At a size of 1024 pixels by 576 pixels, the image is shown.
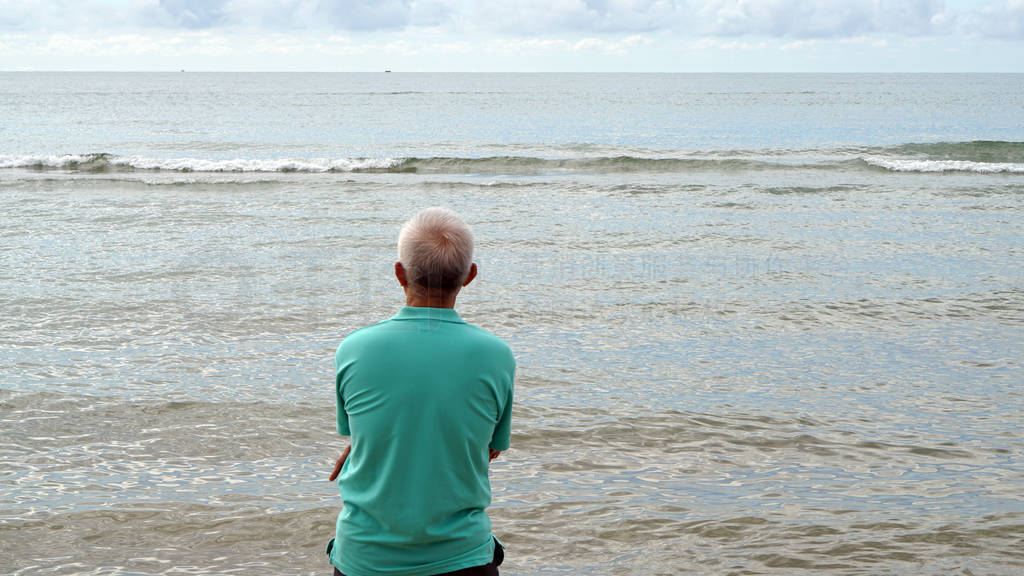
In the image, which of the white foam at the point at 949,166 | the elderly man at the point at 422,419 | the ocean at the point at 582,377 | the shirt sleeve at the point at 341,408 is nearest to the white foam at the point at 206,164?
the ocean at the point at 582,377

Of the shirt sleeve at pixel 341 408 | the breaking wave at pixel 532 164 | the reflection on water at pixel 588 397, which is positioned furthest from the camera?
the breaking wave at pixel 532 164

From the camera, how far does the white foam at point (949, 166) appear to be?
82.4 feet

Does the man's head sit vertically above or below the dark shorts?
above

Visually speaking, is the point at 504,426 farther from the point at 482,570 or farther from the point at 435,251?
the point at 435,251

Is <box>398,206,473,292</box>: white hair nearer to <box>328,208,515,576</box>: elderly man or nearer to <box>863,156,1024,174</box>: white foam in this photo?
<box>328,208,515,576</box>: elderly man

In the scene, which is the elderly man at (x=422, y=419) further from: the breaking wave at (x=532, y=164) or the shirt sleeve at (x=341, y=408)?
the breaking wave at (x=532, y=164)

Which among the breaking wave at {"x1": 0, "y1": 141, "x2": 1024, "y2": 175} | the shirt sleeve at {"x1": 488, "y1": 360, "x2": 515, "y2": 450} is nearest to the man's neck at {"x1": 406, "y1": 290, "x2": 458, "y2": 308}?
the shirt sleeve at {"x1": 488, "y1": 360, "x2": 515, "y2": 450}

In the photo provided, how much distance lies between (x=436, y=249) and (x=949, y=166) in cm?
2736

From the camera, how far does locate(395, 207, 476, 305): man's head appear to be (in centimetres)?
227

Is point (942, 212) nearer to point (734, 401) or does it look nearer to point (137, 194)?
point (734, 401)

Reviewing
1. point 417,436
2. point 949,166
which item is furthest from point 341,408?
point 949,166

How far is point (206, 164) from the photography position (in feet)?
92.7

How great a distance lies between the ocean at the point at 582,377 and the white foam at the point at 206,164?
7.94 m

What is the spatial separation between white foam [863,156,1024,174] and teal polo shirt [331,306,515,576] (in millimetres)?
26211
